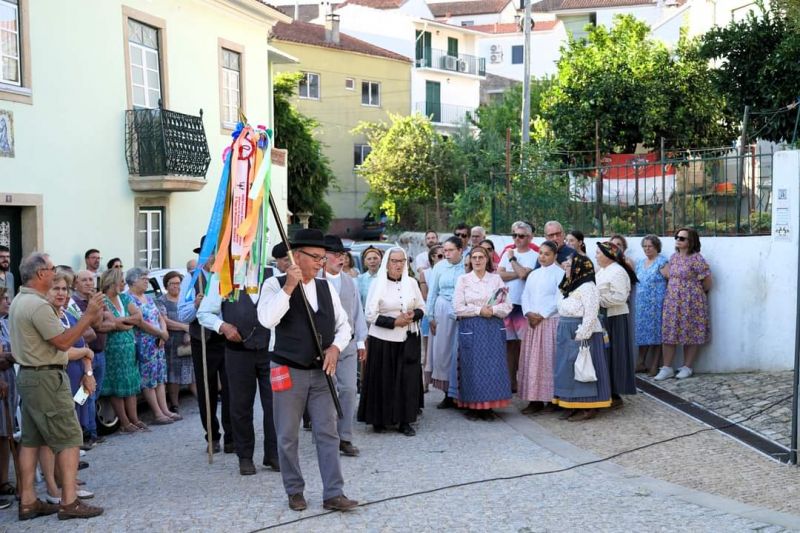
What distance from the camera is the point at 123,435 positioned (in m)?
10.1

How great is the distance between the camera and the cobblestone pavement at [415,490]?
668 centimetres

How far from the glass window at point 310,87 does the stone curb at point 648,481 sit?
38.3m

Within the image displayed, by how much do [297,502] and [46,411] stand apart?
1.82m

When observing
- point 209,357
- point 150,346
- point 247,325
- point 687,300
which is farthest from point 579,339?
point 150,346

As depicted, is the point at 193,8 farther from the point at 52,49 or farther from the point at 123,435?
the point at 123,435

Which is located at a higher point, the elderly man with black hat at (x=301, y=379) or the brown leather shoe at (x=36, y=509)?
the elderly man with black hat at (x=301, y=379)

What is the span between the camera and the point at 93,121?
16.1 m

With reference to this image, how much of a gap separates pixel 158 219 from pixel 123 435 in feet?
29.8

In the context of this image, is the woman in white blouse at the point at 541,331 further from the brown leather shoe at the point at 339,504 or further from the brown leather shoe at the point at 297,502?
the brown leather shoe at the point at 297,502

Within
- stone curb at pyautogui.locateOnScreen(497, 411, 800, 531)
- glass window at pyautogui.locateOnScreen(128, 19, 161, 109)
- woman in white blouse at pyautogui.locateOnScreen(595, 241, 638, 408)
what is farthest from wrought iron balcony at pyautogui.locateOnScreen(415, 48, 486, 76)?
stone curb at pyautogui.locateOnScreen(497, 411, 800, 531)

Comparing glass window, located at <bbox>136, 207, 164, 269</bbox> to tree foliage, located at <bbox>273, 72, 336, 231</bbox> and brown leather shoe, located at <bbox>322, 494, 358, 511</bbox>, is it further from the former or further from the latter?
tree foliage, located at <bbox>273, 72, 336, 231</bbox>

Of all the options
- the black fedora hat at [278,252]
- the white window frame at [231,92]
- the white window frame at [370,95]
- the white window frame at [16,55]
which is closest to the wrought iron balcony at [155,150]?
the white window frame at [16,55]

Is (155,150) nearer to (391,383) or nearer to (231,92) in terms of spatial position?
(231,92)

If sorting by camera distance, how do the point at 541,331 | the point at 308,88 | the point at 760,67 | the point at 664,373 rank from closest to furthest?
the point at 541,331, the point at 664,373, the point at 760,67, the point at 308,88
